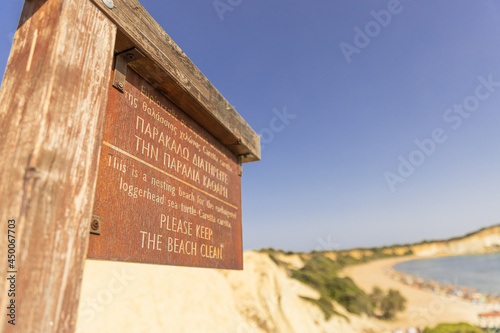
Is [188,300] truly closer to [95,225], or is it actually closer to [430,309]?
[95,225]

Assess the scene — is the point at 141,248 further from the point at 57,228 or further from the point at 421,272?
the point at 421,272

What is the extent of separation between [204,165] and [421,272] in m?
78.5

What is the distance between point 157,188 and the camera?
1.86m

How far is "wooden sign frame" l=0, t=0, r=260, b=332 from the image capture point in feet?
2.97

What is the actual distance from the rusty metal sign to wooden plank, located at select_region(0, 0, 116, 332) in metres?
0.32

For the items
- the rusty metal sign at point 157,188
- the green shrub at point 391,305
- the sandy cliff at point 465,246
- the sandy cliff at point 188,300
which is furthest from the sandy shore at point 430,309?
the sandy cliff at point 465,246

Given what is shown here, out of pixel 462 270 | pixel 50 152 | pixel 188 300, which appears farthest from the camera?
pixel 462 270

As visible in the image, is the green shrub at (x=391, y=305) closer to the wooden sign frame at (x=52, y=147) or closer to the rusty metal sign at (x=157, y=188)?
the rusty metal sign at (x=157, y=188)

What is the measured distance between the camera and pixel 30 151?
38.6 inches

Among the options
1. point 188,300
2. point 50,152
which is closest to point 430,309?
point 188,300

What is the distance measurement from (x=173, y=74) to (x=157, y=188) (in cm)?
82

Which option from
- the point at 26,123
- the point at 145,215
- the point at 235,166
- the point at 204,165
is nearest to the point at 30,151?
the point at 26,123

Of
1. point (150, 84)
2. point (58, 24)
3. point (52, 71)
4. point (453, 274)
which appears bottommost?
point (453, 274)

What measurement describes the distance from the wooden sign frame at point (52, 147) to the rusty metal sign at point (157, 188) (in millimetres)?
311
